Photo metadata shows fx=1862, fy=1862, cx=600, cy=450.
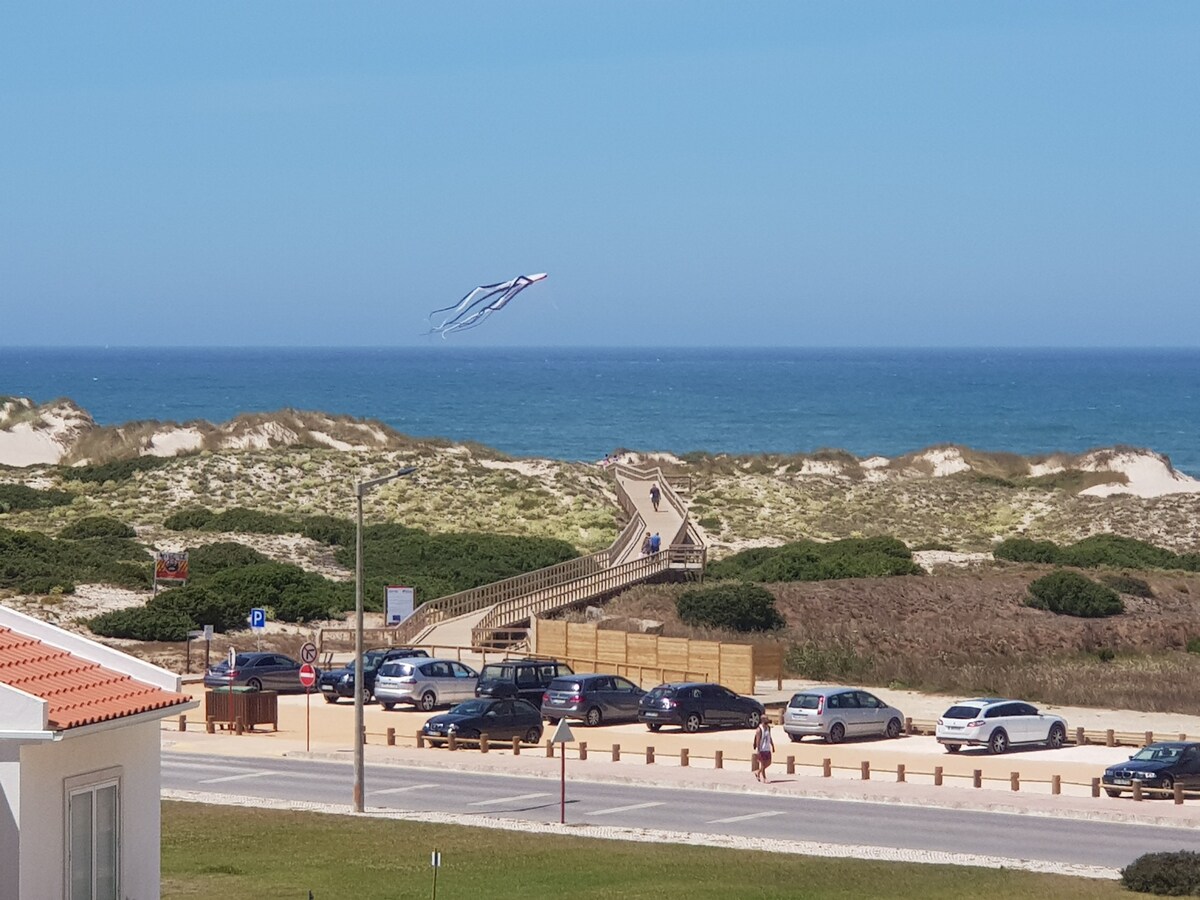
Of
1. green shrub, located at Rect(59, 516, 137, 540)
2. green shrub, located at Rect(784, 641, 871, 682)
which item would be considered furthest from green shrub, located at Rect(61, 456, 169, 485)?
green shrub, located at Rect(784, 641, 871, 682)

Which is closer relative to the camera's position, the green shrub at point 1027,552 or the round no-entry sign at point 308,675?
the round no-entry sign at point 308,675

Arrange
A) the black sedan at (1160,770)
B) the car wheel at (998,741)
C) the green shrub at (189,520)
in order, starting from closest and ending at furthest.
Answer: the black sedan at (1160,770) < the car wheel at (998,741) < the green shrub at (189,520)

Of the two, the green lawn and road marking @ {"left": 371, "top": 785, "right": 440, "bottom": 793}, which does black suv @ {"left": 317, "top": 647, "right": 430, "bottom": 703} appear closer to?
road marking @ {"left": 371, "top": 785, "right": 440, "bottom": 793}

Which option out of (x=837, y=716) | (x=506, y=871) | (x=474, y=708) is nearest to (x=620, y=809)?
(x=506, y=871)

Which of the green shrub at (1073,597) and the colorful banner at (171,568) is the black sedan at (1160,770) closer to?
the green shrub at (1073,597)

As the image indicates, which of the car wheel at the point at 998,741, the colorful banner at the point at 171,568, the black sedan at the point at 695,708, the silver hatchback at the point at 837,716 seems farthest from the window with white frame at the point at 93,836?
the colorful banner at the point at 171,568

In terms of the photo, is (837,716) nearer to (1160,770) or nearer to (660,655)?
(1160,770)
